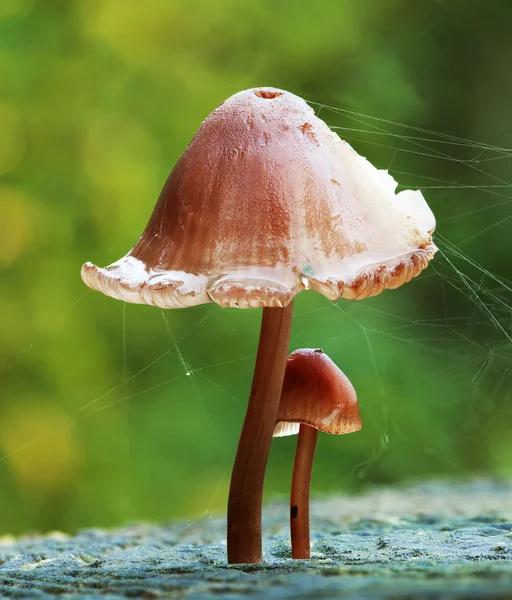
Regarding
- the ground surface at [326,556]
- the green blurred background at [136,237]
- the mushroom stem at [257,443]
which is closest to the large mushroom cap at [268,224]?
the mushroom stem at [257,443]

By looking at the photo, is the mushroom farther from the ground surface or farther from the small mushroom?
the ground surface

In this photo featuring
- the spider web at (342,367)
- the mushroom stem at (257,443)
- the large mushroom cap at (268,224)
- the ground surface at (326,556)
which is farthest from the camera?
the spider web at (342,367)

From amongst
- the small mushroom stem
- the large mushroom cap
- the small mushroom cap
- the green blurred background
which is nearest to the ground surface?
the small mushroom stem

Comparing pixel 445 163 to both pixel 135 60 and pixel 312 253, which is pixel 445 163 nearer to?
pixel 135 60

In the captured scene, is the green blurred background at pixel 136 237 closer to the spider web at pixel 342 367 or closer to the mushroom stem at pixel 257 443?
the spider web at pixel 342 367

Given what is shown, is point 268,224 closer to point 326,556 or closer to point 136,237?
point 326,556

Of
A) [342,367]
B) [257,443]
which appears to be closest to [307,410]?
[257,443]

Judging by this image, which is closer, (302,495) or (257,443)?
(257,443)

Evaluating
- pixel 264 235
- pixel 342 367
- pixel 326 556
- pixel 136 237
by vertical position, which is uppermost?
pixel 136 237
